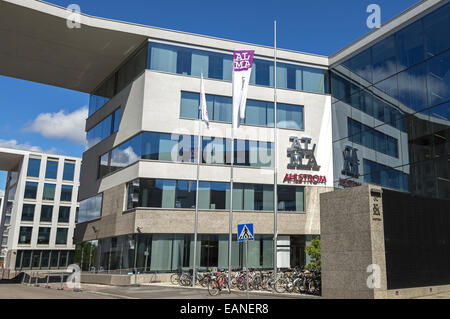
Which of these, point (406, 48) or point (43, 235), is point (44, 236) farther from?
point (406, 48)

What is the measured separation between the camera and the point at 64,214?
91188 mm

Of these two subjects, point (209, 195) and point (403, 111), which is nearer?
point (403, 111)

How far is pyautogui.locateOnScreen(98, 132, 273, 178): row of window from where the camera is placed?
3553 cm

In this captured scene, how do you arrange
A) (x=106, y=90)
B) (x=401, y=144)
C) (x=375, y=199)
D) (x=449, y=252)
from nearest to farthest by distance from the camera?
(x=375, y=199) → (x=449, y=252) → (x=401, y=144) → (x=106, y=90)

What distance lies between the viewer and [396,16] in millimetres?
33125

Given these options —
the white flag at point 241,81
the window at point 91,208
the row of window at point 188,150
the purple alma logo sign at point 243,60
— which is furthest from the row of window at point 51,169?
the purple alma logo sign at point 243,60

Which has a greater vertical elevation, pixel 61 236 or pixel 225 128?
pixel 225 128

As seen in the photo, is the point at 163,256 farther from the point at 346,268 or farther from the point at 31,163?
the point at 31,163

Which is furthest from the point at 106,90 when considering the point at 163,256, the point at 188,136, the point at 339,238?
the point at 339,238

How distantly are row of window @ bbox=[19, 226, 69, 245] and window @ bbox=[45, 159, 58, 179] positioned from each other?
10586mm

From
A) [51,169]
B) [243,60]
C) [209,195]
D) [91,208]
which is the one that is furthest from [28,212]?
[243,60]

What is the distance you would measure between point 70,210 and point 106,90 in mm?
54115

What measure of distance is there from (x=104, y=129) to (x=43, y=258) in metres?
52.2

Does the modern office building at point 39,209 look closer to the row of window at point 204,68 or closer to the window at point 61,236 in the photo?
the window at point 61,236
